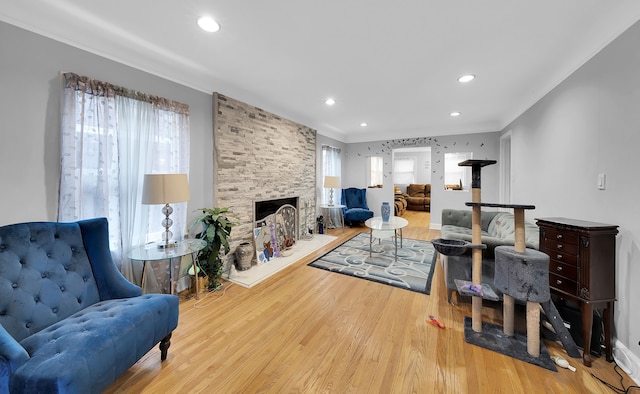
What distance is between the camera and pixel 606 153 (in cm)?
180

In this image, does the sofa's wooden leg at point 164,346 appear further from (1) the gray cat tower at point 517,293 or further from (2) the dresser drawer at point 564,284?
(2) the dresser drawer at point 564,284

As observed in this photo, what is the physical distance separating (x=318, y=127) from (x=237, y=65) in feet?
9.54

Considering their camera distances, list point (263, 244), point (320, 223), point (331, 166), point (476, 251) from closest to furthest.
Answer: point (476, 251), point (263, 244), point (320, 223), point (331, 166)

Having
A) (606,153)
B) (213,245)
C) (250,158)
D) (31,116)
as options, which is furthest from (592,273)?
(31,116)

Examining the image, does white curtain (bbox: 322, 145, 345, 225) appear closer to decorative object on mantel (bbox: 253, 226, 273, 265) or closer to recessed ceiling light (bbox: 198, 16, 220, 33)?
decorative object on mantel (bbox: 253, 226, 273, 265)

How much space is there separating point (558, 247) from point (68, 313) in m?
3.56

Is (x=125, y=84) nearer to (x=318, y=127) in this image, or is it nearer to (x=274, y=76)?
(x=274, y=76)

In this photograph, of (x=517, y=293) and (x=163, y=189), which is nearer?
(x=517, y=293)

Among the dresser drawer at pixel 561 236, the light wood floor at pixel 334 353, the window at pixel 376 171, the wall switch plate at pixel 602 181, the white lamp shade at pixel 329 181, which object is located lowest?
the light wood floor at pixel 334 353

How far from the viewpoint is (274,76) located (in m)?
2.81

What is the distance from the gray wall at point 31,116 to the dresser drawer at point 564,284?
3992 mm

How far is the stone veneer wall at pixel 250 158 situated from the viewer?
3.07 meters

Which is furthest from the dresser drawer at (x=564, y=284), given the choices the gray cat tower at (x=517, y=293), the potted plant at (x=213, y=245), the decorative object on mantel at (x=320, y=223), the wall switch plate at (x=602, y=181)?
the decorative object on mantel at (x=320, y=223)

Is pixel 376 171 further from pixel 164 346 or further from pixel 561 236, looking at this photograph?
pixel 164 346
